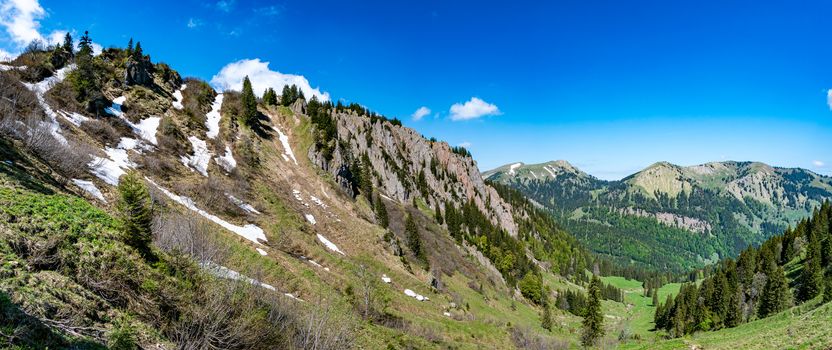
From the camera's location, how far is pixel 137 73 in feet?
210

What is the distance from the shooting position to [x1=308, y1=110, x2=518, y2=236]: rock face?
111750mm

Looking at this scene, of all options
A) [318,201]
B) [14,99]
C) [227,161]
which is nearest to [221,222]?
[227,161]

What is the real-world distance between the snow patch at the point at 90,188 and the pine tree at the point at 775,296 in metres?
102

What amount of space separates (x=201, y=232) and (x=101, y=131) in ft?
102

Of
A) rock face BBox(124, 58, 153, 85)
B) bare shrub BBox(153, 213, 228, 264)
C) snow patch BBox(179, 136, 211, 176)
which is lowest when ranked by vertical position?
bare shrub BBox(153, 213, 228, 264)

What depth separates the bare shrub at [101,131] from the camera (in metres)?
43.1

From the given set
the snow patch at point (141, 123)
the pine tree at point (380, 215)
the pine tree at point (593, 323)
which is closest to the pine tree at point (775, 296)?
the pine tree at point (593, 323)

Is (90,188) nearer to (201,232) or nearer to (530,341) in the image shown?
(201,232)

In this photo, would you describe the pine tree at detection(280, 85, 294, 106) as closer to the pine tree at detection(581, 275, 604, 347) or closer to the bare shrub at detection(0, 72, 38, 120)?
the bare shrub at detection(0, 72, 38, 120)

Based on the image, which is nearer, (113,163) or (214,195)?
(113,163)

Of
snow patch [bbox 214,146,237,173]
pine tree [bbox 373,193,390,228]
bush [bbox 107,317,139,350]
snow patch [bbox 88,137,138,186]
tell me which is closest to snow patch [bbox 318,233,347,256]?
snow patch [bbox 214,146,237,173]

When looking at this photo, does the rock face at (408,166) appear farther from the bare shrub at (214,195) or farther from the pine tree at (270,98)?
the bare shrub at (214,195)

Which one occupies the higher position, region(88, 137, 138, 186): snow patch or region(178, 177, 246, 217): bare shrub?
region(88, 137, 138, 186): snow patch

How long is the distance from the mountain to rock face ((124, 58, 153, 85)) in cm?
27
